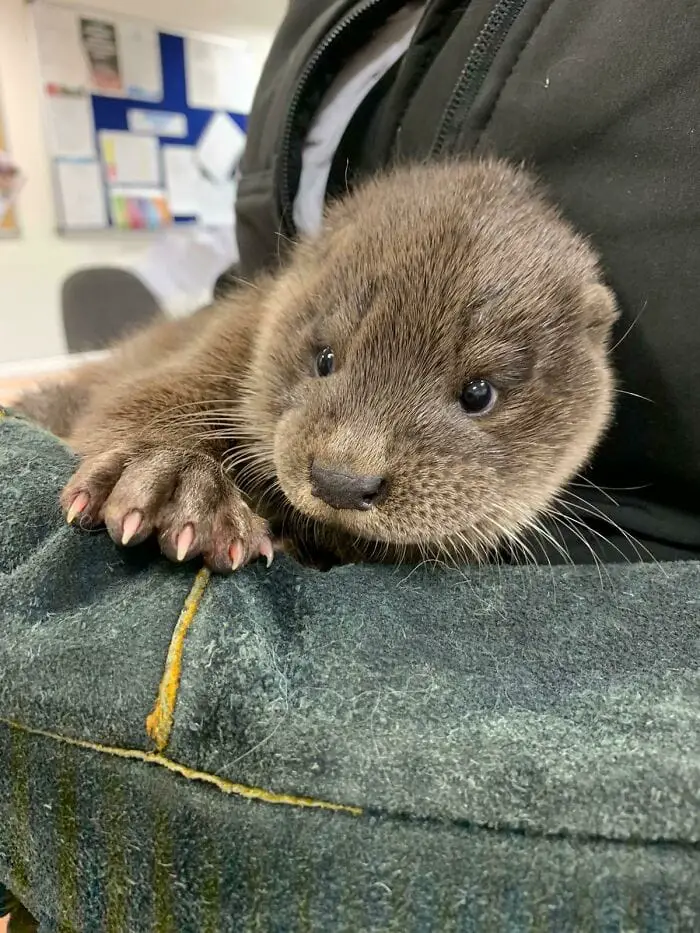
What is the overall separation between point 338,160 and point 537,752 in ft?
4.02

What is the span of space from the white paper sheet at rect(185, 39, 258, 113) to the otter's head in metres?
3.27

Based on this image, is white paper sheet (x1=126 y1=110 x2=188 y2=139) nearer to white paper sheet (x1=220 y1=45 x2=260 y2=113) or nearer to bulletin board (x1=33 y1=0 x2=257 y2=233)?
bulletin board (x1=33 y1=0 x2=257 y2=233)

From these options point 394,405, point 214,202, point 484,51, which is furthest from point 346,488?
point 214,202

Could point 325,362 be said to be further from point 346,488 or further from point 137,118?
point 137,118

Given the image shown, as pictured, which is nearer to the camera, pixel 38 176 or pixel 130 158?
pixel 38 176

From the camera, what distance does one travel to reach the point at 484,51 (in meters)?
1.08

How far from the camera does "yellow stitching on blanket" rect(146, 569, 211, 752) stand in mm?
581

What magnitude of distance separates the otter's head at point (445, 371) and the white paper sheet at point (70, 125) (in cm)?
315

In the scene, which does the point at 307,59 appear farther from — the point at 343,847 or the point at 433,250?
the point at 343,847

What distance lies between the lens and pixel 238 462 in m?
1.06

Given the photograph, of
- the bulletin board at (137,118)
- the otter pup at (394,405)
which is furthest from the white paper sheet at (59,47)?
the otter pup at (394,405)

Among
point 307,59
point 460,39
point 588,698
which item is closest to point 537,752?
point 588,698

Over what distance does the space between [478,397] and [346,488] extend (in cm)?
24

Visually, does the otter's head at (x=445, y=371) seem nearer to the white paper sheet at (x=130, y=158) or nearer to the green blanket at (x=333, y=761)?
the green blanket at (x=333, y=761)
